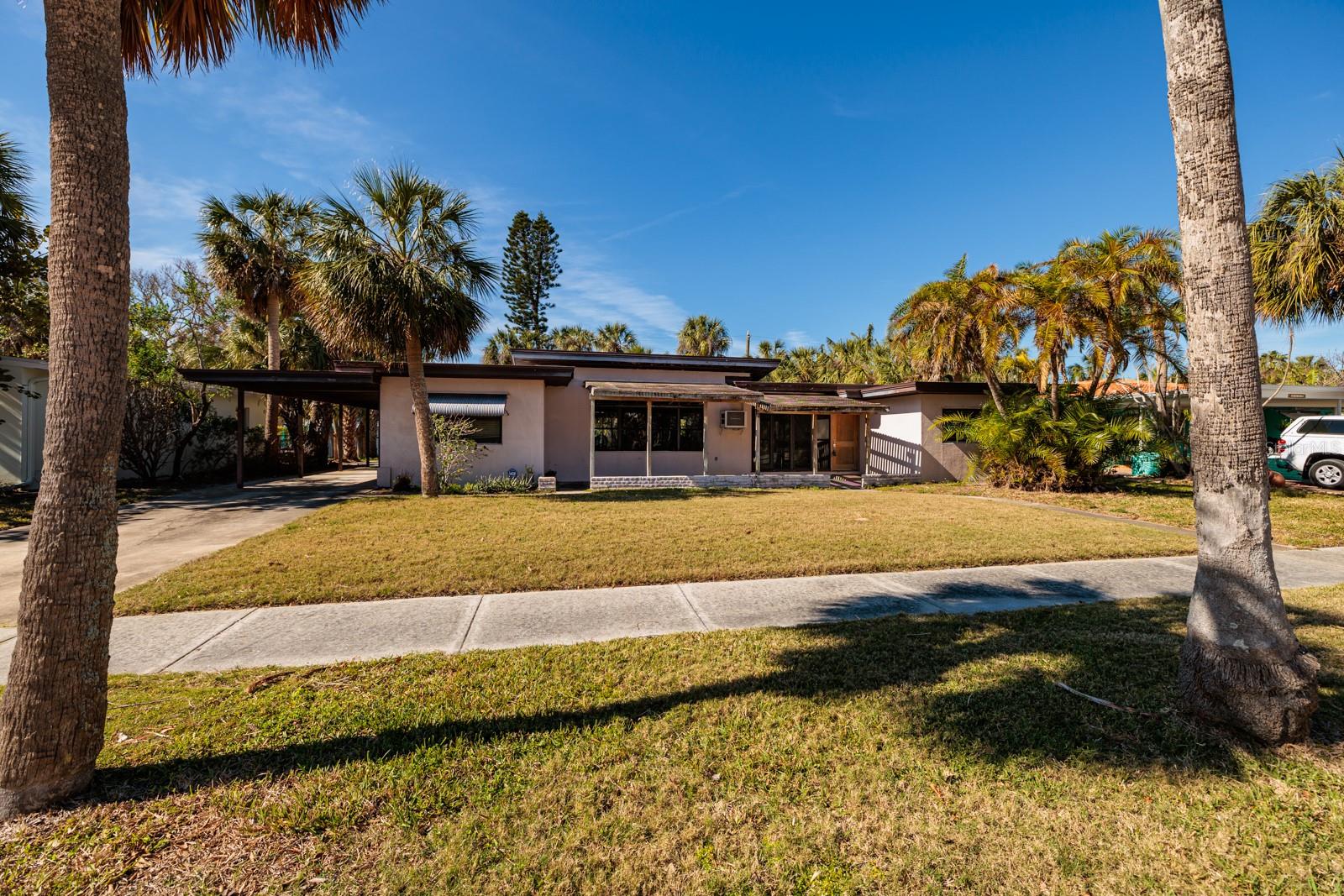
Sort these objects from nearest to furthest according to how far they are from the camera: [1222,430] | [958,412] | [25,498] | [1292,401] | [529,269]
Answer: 1. [1222,430]
2. [25,498]
3. [958,412]
4. [1292,401]
5. [529,269]

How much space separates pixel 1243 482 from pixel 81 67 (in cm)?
599

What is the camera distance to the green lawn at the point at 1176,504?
27.4 feet

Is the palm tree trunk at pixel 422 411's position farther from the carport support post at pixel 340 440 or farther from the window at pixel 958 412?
the window at pixel 958 412

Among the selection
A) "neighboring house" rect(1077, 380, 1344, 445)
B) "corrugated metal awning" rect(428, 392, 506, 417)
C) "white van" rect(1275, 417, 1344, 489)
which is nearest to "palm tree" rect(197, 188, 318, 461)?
"corrugated metal awning" rect(428, 392, 506, 417)

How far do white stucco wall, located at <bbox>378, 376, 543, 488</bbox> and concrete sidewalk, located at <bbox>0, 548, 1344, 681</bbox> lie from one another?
10166 millimetres

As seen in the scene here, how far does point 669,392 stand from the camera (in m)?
15.1

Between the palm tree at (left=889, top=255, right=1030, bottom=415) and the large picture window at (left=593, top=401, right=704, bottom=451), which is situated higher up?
the palm tree at (left=889, top=255, right=1030, bottom=415)

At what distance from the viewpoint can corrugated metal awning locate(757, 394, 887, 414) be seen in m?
16.2

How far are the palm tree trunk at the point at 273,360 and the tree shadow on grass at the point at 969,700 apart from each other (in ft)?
63.9

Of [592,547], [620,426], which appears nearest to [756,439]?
[620,426]

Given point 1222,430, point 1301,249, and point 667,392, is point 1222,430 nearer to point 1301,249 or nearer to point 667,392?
point 667,392

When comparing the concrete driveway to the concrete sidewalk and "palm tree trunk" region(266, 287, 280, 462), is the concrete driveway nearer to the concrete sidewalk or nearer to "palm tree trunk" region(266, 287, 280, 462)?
the concrete sidewalk

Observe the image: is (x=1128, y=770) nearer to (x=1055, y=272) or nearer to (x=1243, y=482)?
(x=1243, y=482)

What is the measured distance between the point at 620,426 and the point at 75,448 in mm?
14513
